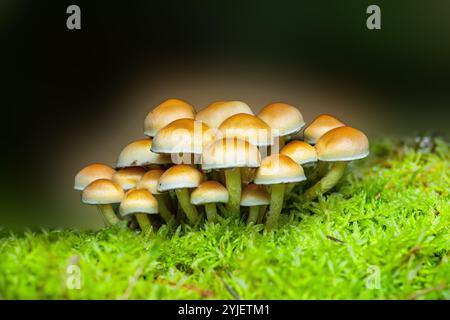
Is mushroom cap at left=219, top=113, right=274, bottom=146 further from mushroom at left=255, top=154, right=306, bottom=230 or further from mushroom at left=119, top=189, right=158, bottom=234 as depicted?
mushroom at left=119, top=189, right=158, bottom=234

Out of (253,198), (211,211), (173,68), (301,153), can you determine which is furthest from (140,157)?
(173,68)

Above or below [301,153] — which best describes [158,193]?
below

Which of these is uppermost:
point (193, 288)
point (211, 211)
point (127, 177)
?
point (127, 177)

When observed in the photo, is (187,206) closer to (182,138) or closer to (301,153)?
(182,138)

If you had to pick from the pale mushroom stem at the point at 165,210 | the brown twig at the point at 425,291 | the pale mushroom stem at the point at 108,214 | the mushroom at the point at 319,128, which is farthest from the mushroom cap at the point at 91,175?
the brown twig at the point at 425,291

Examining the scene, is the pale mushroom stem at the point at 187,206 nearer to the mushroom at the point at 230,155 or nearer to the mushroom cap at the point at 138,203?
the mushroom cap at the point at 138,203

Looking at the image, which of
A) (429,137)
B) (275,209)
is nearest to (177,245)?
(275,209)
